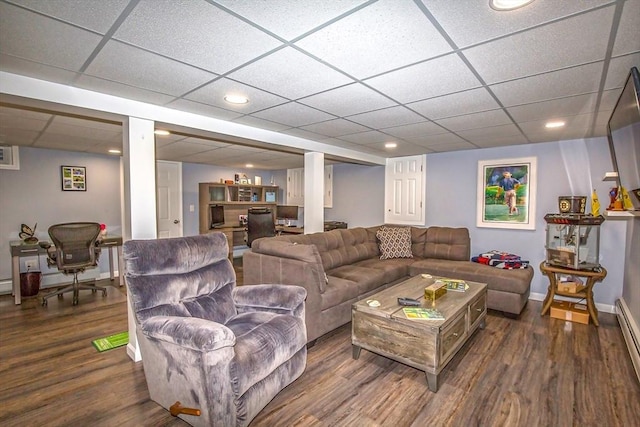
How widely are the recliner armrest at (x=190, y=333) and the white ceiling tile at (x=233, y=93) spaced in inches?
62.3

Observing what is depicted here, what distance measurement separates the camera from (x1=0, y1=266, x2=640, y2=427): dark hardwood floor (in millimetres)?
1920

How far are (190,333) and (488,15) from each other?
2137 millimetres

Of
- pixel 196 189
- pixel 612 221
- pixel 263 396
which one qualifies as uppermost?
pixel 196 189

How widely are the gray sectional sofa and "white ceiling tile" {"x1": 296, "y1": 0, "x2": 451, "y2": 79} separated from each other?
5.75 ft

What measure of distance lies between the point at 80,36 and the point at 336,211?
17.5 ft

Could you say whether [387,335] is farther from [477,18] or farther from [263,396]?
[477,18]

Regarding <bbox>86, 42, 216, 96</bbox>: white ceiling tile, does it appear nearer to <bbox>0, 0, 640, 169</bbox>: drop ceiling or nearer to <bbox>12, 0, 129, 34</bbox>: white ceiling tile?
<bbox>0, 0, 640, 169</bbox>: drop ceiling

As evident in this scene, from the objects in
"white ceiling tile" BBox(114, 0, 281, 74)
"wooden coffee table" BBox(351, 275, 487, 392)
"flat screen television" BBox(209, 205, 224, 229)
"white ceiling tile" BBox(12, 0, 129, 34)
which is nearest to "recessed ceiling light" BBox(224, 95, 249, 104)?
"white ceiling tile" BBox(114, 0, 281, 74)

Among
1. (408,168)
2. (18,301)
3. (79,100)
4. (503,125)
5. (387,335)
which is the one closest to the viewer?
(79,100)

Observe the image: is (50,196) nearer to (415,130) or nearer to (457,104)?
(415,130)

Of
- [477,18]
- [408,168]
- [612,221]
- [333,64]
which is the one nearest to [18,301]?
[333,64]

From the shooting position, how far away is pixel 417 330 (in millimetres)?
2242

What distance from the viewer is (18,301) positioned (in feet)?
13.1

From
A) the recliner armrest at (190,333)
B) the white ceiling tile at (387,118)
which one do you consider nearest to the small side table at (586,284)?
the white ceiling tile at (387,118)
